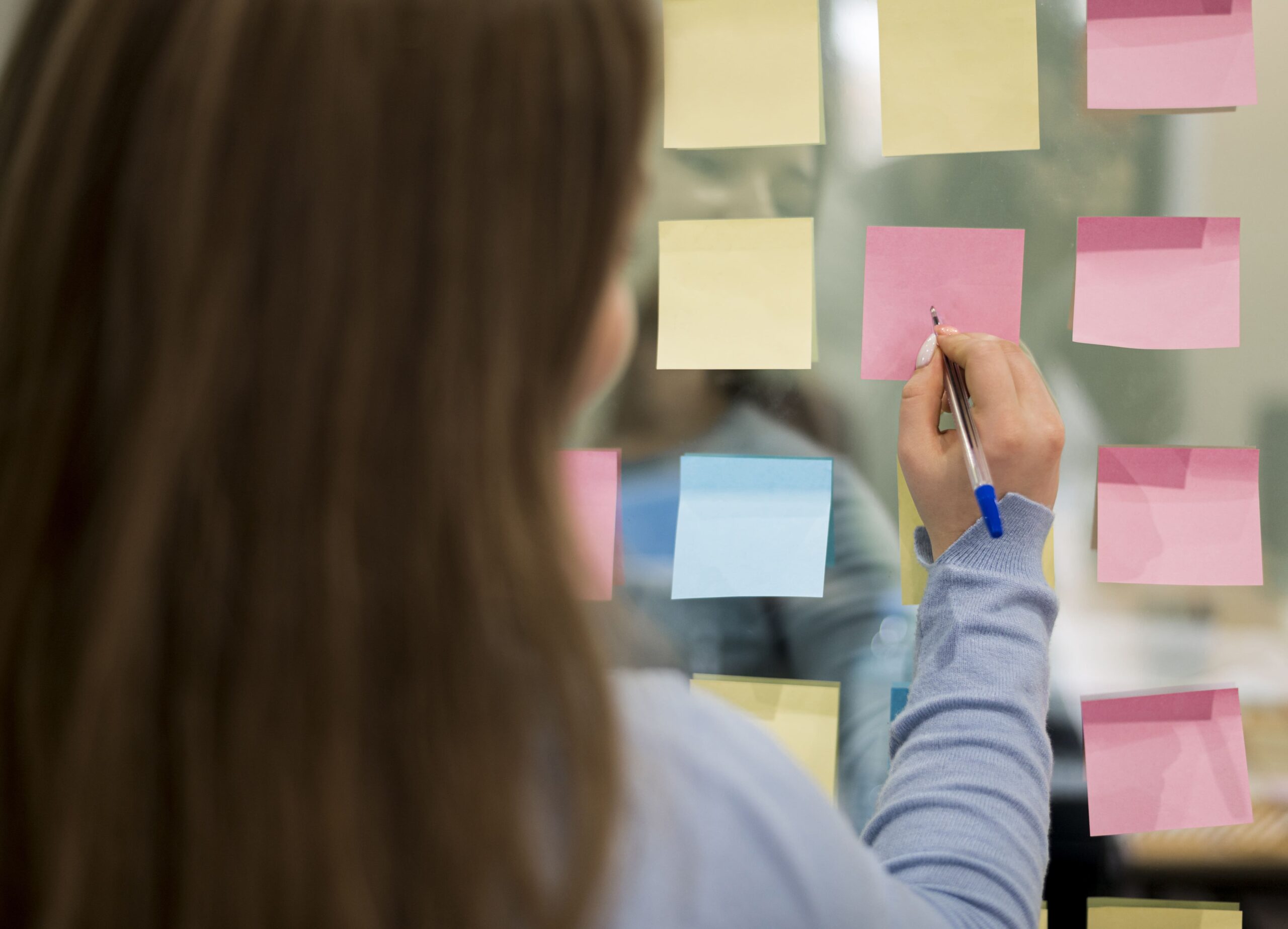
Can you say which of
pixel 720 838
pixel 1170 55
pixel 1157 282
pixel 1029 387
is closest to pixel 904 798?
pixel 720 838

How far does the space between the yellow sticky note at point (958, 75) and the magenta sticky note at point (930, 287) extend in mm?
60

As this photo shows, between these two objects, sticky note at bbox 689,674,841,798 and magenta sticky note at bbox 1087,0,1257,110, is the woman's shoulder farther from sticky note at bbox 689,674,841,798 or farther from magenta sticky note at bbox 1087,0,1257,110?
magenta sticky note at bbox 1087,0,1257,110

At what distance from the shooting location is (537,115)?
306mm

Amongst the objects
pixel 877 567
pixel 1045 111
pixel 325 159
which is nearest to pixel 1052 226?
pixel 1045 111

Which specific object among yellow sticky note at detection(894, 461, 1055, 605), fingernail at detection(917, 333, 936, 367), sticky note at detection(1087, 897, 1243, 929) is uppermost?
fingernail at detection(917, 333, 936, 367)

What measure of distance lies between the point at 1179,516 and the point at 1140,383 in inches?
3.5

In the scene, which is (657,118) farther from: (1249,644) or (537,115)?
(1249,644)

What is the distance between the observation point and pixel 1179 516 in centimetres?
62

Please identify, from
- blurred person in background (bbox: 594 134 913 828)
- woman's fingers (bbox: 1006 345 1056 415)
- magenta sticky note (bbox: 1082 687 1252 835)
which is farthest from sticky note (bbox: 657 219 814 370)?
magenta sticky note (bbox: 1082 687 1252 835)

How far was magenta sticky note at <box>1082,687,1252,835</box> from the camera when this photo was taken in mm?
618

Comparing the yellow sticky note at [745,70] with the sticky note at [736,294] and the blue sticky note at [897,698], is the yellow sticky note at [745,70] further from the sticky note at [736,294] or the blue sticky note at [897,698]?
the blue sticky note at [897,698]

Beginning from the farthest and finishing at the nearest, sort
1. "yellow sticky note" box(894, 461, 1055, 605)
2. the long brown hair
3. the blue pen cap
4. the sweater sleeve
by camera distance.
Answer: "yellow sticky note" box(894, 461, 1055, 605)
the blue pen cap
the sweater sleeve
the long brown hair

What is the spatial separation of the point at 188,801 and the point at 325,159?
199 millimetres

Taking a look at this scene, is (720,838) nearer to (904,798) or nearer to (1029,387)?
(904,798)
